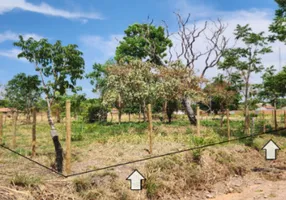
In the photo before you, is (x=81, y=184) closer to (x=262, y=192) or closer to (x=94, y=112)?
(x=262, y=192)

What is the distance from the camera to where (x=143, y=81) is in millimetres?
19906

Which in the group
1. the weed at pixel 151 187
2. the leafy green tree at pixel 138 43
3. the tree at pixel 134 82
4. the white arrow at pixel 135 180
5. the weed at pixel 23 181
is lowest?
the weed at pixel 151 187

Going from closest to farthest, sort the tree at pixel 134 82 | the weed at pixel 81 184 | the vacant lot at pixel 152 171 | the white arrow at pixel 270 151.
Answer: the vacant lot at pixel 152 171 < the weed at pixel 81 184 < the white arrow at pixel 270 151 < the tree at pixel 134 82

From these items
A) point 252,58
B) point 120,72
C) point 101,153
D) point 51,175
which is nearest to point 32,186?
point 51,175

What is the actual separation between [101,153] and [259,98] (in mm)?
12098

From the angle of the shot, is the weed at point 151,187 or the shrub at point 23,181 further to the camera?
the weed at point 151,187

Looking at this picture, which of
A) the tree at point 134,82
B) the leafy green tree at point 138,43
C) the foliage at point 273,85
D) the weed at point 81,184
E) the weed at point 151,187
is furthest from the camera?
the leafy green tree at point 138,43

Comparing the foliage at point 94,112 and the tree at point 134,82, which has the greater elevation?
the tree at point 134,82

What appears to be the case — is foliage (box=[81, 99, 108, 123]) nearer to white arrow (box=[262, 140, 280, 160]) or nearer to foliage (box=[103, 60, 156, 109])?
foliage (box=[103, 60, 156, 109])

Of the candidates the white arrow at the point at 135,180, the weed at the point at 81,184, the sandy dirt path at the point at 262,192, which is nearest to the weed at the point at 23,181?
the weed at the point at 81,184

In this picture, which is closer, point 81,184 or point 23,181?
point 23,181

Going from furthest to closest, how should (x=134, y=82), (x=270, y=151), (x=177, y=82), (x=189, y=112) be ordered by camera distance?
(x=189, y=112), (x=177, y=82), (x=134, y=82), (x=270, y=151)

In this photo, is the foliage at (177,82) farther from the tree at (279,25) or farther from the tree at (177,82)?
the tree at (279,25)

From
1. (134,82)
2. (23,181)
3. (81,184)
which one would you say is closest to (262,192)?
(81,184)
